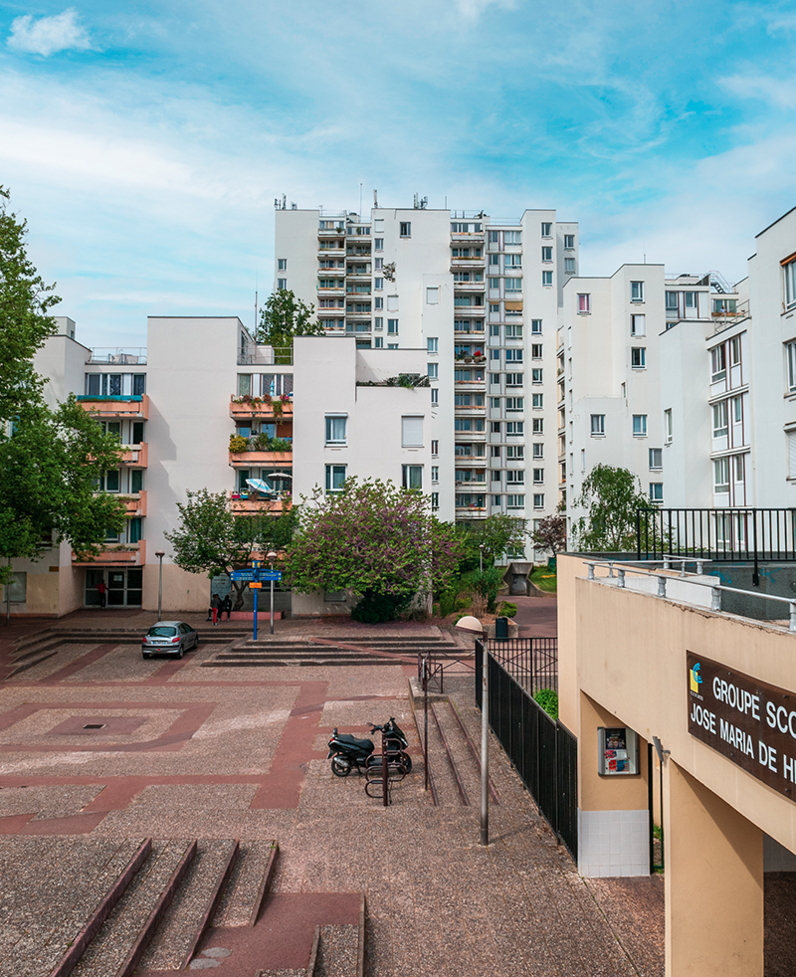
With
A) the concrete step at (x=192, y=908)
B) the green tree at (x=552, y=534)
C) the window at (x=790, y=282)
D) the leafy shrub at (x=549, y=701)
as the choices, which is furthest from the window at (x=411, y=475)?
the concrete step at (x=192, y=908)

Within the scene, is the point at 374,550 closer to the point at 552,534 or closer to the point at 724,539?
the point at 724,539

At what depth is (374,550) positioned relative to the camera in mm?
29109

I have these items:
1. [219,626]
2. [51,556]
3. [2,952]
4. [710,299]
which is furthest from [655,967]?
[710,299]

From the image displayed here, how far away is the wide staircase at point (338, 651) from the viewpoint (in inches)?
980

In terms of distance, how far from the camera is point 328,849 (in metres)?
10.5

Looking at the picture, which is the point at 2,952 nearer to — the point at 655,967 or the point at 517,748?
the point at 655,967

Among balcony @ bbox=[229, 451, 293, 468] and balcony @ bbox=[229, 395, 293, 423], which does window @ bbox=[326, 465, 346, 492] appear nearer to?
Result: balcony @ bbox=[229, 451, 293, 468]

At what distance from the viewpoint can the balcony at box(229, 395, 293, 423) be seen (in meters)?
34.9

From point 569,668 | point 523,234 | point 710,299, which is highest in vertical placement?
point 523,234

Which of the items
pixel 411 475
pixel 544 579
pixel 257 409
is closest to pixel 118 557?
pixel 257 409

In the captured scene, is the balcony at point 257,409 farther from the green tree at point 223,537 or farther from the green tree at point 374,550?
the green tree at point 374,550

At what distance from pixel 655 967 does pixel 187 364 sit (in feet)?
111

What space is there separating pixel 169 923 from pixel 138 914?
40 cm

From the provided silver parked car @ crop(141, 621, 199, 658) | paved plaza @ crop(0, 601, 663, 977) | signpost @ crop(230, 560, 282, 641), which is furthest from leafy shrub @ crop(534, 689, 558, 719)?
silver parked car @ crop(141, 621, 199, 658)
